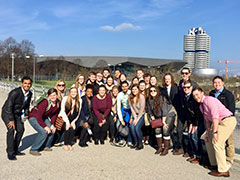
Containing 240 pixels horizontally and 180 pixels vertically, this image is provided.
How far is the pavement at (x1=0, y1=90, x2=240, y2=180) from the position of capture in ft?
13.1

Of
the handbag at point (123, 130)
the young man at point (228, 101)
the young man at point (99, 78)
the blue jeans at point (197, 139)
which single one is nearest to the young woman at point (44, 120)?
the handbag at point (123, 130)

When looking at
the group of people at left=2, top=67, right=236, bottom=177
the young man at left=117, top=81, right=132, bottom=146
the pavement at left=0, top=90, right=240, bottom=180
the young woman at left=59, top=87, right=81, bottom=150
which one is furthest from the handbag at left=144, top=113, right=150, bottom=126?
the young woman at left=59, top=87, right=81, bottom=150

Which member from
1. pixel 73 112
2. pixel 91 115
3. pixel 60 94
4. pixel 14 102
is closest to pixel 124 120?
pixel 91 115

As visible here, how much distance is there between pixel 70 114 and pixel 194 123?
108 inches

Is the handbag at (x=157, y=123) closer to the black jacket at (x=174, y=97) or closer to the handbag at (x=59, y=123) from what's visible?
the black jacket at (x=174, y=97)

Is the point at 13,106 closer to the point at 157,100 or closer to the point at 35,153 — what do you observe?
the point at 35,153

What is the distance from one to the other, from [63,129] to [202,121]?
3043 mm

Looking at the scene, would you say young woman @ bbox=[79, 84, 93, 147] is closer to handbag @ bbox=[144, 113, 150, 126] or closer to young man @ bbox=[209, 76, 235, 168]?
handbag @ bbox=[144, 113, 150, 126]

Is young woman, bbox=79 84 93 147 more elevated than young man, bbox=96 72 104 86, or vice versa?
young man, bbox=96 72 104 86

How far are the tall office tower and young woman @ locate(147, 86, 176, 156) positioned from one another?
160 meters

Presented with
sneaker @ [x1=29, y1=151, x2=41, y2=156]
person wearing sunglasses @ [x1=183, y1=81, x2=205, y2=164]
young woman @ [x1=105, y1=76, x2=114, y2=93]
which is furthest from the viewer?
young woman @ [x1=105, y1=76, x2=114, y2=93]

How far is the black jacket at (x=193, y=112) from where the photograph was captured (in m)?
4.71

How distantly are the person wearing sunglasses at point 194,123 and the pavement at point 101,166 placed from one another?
28 cm

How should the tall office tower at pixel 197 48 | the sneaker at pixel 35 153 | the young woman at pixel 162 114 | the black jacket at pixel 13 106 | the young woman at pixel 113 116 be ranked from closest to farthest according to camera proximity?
the black jacket at pixel 13 106, the sneaker at pixel 35 153, the young woman at pixel 162 114, the young woman at pixel 113 116, the tall office tower at pixel 197 48
